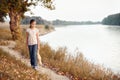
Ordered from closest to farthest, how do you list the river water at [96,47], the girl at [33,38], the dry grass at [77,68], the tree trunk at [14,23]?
the girl at [33,38] < the dry grass at [77,68] < the river water at [96,47] < the tree trunk at [14,23]

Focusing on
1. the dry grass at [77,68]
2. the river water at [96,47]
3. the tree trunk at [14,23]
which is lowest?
the river water at [96,47]

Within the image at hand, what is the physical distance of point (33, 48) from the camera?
1349 centimetres

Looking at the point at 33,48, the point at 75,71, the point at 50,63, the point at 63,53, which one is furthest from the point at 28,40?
the point at 63,53

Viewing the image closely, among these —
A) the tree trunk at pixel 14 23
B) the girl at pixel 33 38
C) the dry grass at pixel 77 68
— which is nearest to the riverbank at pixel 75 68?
the dry grass at pixel 77 68

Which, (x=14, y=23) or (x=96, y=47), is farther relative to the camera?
(x=96, y=47)

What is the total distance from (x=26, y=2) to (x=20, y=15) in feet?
6.84

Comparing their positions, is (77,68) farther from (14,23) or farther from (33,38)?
(14,23)

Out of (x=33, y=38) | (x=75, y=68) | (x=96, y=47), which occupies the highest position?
(x=33, y=38)

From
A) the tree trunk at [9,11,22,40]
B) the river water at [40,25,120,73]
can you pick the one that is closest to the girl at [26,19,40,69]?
the river water at [40,25,120,73]

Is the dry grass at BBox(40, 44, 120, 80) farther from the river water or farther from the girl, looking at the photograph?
the girl

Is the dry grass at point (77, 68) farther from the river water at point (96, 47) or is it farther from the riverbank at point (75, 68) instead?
the river water at point (96, 47)

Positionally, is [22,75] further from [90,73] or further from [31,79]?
[90,73]

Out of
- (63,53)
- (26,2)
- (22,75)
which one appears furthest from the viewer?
(26,2)

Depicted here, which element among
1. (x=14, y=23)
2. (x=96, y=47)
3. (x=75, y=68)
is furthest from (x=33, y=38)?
(x=96, y=47)
